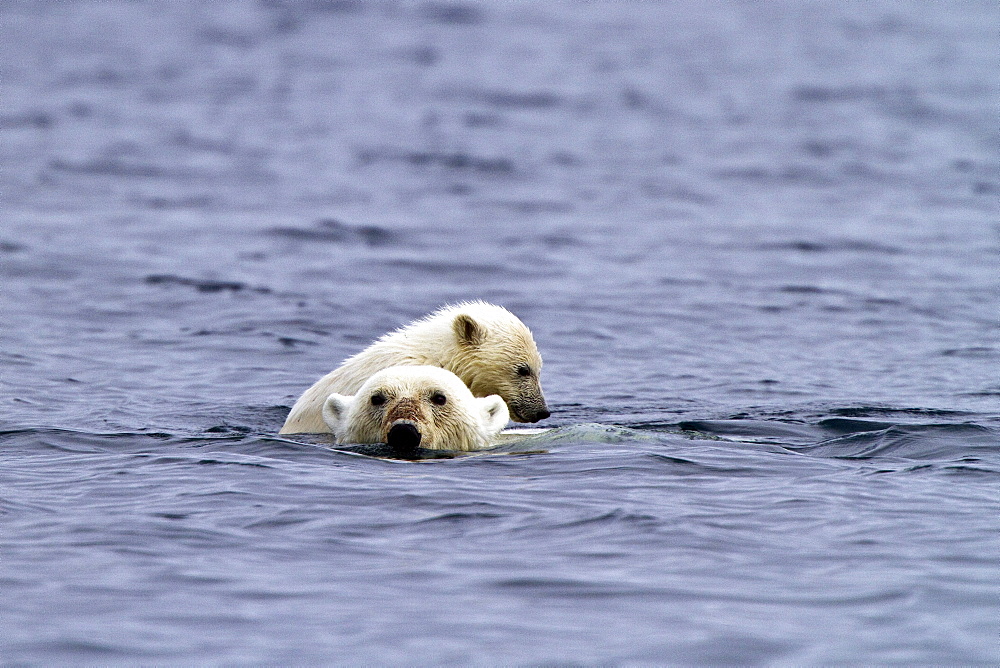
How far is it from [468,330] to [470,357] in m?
0.19

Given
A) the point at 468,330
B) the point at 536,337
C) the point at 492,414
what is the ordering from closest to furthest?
the point at 492,414, the point at 468,330, the point at 536,337

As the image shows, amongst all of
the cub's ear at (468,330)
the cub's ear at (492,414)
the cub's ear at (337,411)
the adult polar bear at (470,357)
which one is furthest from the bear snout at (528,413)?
the cub's ear at (337,411)

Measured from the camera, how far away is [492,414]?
880 centimetres

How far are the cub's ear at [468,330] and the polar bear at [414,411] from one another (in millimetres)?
1100

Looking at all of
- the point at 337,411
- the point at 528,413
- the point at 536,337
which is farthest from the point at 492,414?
the point at 536,337

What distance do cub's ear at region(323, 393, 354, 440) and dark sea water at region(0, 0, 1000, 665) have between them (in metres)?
0.21

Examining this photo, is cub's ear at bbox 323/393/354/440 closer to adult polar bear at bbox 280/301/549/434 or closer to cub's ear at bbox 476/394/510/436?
adult polar bear at bbox 280/301/549/434

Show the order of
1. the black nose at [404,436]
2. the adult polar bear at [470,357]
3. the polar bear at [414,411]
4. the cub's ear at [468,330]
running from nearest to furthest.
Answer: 1. the black nose at [404,436]
2. the polar bear at [414,411]
3. the adult polar bear at [470,357]
4. the cub's ear at [468,330]

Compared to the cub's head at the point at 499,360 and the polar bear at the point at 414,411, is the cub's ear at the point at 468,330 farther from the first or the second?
the polar bear at the point at 414,411

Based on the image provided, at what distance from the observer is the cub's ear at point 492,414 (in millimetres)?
8719

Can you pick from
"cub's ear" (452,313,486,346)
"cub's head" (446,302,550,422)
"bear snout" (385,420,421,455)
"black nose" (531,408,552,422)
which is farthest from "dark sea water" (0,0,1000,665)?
"cub's ear" (452,313,486,346)

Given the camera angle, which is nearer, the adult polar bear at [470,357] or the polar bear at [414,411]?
the polar bear at [414,411]

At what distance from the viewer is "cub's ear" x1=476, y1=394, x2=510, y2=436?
872 cm

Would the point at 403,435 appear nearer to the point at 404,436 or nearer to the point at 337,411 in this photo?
the point at 404,436
